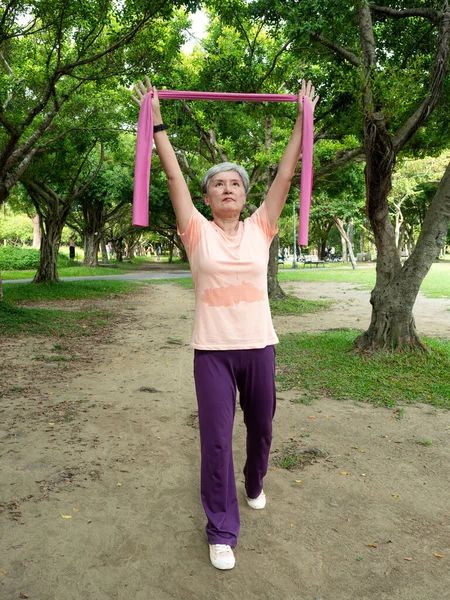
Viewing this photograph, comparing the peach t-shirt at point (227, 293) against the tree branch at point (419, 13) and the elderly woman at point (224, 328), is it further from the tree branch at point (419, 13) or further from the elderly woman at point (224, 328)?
the tree branch at point (419, 13)

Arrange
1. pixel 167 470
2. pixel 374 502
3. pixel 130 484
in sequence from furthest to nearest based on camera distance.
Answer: pixel 167 470 → pixel 130 484 → pixel 374 502

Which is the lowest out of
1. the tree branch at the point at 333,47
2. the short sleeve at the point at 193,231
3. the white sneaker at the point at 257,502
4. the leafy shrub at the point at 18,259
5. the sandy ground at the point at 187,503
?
the sandy ground at the point at 187,503

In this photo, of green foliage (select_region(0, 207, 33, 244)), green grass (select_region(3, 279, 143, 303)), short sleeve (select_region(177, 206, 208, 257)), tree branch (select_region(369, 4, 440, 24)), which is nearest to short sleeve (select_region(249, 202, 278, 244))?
short sleeve (select_region(177, 206, 208, 257))

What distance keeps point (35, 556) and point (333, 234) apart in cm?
6624

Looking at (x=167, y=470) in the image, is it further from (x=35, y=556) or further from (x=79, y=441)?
(x=35, y=556)

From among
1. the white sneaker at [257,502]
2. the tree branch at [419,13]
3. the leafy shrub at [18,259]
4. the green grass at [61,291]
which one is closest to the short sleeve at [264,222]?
the white sneaker at [257,502]

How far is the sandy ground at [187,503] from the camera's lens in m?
2.64

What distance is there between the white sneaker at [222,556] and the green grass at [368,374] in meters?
3.43

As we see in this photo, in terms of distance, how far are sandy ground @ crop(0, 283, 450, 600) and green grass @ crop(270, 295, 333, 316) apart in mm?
7668

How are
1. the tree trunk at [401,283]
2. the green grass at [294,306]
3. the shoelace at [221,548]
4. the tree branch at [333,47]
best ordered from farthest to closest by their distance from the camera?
the green grass at [294,306]
the tree branch at [333,47]
the tree trunk at [401,283]
the shoelace at [221,548]

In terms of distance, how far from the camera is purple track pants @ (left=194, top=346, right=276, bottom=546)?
281cm

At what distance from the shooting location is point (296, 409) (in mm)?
5637

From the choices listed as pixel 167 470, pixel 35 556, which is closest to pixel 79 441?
pixel 167 470

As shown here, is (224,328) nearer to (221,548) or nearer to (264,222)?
(264,222)
